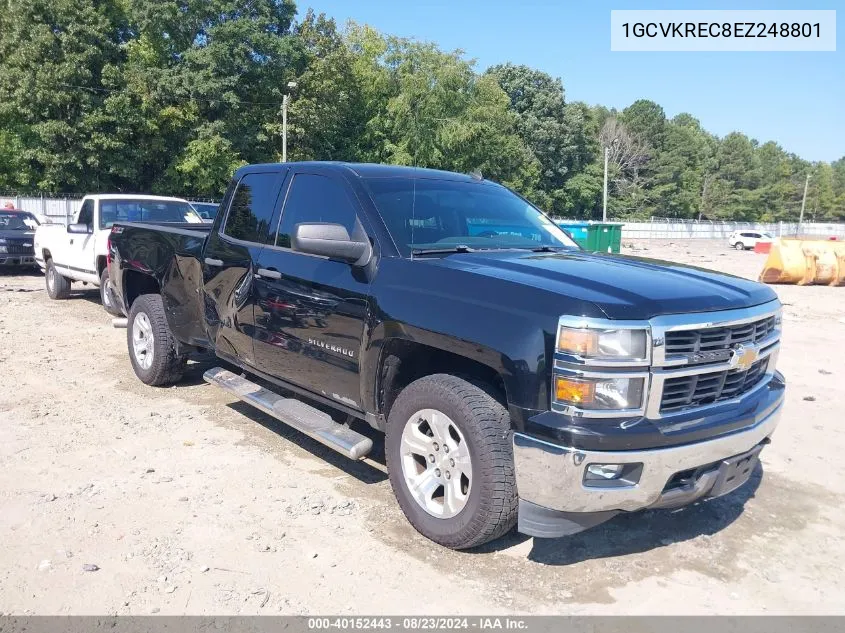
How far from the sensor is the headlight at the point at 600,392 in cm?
300

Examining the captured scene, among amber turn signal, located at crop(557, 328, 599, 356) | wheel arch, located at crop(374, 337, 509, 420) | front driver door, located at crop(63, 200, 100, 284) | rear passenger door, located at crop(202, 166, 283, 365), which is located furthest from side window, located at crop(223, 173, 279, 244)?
front driver door, located at crop(63, 200, 100, 284)

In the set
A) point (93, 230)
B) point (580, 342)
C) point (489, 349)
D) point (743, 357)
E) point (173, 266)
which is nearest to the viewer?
point (580, 342)

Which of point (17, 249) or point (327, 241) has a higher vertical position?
point (327, 241)

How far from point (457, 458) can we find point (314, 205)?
2.06 meters

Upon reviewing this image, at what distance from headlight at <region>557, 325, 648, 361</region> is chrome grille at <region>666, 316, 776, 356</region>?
0.52 ft

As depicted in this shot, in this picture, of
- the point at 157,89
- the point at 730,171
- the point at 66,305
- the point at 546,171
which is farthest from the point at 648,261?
the point at 730,171

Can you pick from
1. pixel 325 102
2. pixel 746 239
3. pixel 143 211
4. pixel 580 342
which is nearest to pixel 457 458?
pixel 580 342

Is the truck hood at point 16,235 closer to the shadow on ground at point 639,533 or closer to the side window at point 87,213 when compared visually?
the side window at point 87,213

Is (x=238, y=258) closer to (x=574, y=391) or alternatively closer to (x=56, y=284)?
(x=574, y=391)

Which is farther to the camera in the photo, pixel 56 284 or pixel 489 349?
pixel 56 284

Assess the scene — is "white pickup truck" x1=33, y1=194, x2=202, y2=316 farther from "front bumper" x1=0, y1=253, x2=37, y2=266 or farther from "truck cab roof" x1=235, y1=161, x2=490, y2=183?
"truck cab roof" x1=235, y1=161, x2=490, y2=183

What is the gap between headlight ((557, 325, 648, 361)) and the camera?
298cm

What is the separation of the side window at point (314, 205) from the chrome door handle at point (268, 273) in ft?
0.65

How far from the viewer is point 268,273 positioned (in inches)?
186
